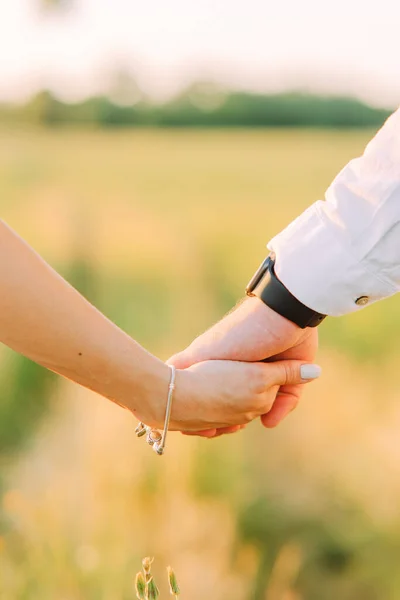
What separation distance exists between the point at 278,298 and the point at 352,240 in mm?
150

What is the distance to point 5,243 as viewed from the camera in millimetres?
892

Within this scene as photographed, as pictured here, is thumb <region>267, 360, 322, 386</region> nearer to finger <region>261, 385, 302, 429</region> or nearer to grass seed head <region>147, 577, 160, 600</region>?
finger <region>261, 385, 302, 429</region>

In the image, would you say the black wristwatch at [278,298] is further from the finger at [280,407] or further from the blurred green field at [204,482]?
the blurred green field at [204,482]

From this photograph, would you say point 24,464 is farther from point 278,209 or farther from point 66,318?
point 278,209

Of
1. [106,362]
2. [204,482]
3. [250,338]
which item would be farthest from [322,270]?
[204,482]

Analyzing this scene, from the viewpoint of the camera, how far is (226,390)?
1.20m

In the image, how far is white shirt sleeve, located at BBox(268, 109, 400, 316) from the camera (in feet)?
3.35

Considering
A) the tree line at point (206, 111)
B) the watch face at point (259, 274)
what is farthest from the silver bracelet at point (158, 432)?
the tree line at point (206, 111)

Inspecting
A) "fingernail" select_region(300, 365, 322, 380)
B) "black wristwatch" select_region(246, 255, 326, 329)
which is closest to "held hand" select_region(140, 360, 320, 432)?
"fingernail" select_region(300, 365, 322, 380)

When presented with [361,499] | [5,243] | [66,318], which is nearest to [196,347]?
[66,318]

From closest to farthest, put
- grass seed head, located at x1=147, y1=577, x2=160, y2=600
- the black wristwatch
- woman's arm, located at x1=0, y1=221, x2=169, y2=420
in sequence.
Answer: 1. grass seed head, located at x1=147, y1=577, x2=160, y2=600
2. woman's arm, located at x1=0, y1=221, x2=169, y2=420
3. the black wristwatch

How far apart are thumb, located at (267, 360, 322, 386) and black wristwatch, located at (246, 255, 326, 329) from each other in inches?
3.5

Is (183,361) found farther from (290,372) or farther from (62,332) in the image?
(62,332)

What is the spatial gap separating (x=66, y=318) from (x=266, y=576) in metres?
1.06
